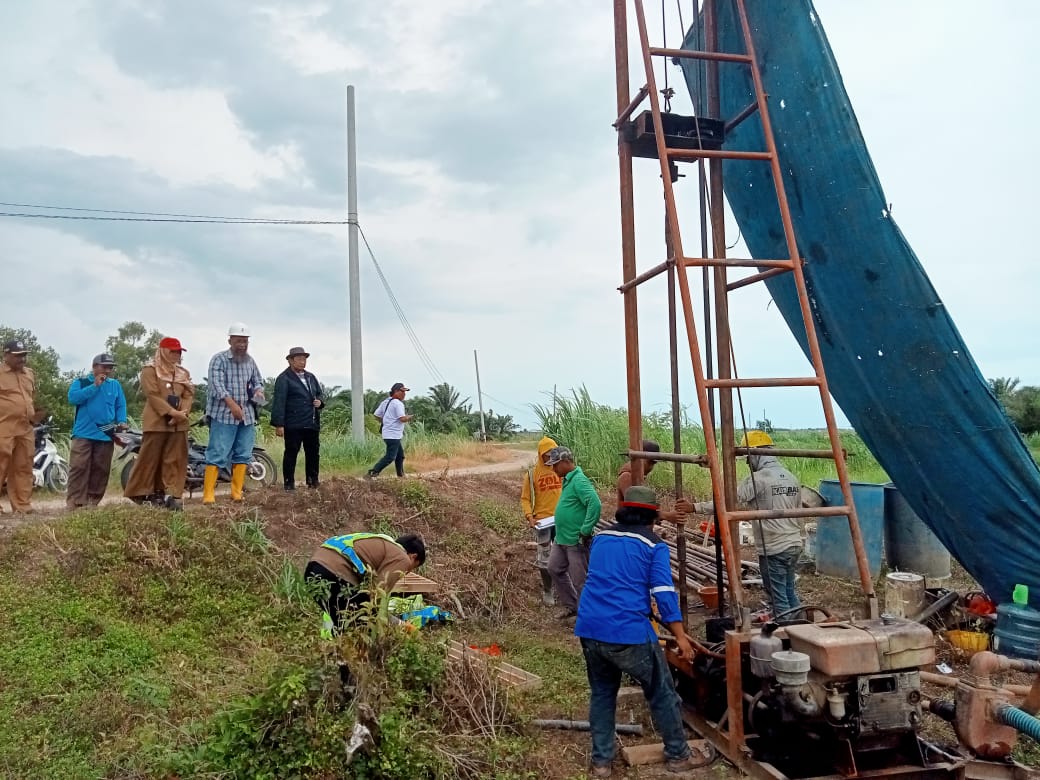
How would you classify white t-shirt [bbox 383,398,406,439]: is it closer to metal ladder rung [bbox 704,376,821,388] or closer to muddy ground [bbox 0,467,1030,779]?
muddy ground [bbox 0,467,1030,779]

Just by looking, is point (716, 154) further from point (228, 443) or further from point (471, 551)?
point (228, 443)

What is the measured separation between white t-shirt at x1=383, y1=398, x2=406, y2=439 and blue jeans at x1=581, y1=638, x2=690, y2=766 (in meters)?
7.44

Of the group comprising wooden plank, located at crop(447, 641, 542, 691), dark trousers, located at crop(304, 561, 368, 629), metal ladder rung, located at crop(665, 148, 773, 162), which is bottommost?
wooden plank, located at crop(447, 641, 542, 691)

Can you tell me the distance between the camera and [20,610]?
5715 mm

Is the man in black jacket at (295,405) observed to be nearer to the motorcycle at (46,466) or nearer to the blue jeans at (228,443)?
the blue jeans at (228,443)

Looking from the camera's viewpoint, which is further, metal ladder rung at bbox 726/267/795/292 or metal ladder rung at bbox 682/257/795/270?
metal ladder rung at bbox 726/267/795/292

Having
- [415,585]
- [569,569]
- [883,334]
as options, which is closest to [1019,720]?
[883,334]

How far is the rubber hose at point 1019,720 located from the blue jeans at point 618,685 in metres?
1.51

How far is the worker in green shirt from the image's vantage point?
6.70 m

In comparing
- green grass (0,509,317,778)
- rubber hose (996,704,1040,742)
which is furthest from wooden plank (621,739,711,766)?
green grass (0,509,317,778)

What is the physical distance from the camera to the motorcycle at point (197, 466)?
30.5 ft

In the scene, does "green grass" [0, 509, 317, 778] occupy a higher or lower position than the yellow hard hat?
lower

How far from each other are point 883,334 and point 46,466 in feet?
35.2

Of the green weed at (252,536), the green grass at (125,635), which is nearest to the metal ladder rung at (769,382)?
the green grass at (125,635)
